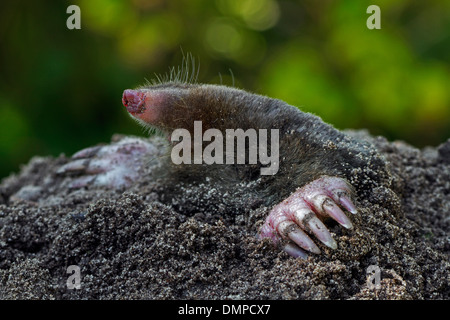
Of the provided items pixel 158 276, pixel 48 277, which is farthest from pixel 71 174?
pixel 158 276

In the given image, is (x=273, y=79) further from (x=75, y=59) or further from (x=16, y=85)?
(x=16, y=85)

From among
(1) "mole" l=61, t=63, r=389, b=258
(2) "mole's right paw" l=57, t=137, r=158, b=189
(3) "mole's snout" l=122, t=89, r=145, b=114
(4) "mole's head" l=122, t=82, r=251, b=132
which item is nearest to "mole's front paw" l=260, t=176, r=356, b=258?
(1) "mole" l=61, t=63, r=389, b=258

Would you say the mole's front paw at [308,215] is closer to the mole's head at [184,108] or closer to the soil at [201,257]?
the soil at [201,257]

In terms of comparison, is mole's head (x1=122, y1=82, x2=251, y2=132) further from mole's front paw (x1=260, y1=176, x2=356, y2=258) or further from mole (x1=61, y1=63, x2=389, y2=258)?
mole's front paw (x1=260, y1=176, x2=356, y2=258)

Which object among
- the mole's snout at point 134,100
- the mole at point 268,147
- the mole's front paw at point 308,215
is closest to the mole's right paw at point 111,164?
the mole at point 268,147

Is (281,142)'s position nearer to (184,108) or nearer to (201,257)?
(184,108)
